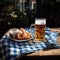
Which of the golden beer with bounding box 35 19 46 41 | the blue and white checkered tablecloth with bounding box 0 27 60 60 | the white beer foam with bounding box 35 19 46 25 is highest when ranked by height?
the white beer foam with bounding box 35 19 46 25

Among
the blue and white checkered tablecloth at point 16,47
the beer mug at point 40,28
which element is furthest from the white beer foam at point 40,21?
the blue and white checkered tablecloth at point 16,47

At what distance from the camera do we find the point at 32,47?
5.54 ft

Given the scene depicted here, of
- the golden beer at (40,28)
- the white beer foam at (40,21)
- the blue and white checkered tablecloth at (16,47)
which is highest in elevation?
the white beer foam at (40,21)

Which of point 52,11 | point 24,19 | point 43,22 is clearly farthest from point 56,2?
point 43,22

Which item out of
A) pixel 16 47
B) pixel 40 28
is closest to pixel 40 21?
pixel 40 28

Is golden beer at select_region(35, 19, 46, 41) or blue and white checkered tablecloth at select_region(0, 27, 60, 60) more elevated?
golden beer at select_region(35, 19, 46, 41)

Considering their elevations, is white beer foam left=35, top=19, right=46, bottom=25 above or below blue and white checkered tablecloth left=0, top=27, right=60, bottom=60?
above

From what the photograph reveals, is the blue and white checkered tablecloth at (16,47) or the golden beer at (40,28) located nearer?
the blue and white checkered tablecloth at (16,47)

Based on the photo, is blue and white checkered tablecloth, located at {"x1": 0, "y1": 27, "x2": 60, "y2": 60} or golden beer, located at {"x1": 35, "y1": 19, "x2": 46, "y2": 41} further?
golden beer, located at {"x1": 35, "y1": 19, "x2": 46, "y2": 41}

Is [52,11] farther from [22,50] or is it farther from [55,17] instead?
[22,50]

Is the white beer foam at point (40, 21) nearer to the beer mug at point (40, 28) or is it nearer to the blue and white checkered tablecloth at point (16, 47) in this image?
the beer mug at point (40, 28)

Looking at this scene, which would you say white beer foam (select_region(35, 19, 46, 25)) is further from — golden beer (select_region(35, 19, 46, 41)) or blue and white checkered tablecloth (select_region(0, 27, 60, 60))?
A: blue and white checkered tablecloth (select_region(0, 27, 60, 60))

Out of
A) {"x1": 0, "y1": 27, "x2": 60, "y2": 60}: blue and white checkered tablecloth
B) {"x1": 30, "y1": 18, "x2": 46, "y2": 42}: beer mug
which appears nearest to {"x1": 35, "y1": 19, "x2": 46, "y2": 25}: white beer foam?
{"x1": 30, "y1": 18, "x2": 46, "y2": 42}: beer mug

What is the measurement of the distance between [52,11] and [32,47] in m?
4.03
